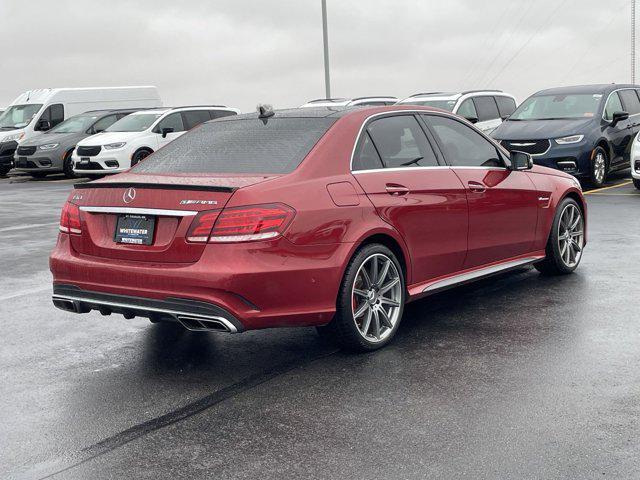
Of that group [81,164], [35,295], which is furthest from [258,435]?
[81,164]

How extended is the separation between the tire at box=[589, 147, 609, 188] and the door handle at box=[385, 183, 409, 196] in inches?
442

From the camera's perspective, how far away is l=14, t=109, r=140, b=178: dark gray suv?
25.2 m

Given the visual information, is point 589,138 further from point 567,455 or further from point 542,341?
point 567,455

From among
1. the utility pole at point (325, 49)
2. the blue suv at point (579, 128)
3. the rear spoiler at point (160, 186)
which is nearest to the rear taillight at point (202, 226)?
the rear spoiler at point (160, 186)

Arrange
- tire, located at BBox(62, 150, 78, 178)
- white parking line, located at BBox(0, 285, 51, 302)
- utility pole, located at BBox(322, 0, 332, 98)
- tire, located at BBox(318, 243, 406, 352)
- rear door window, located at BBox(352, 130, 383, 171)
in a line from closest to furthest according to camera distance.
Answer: tire, located at BBox(318, 243, 406, 352) < rear door window, located at BBox(352, 130, 383, 171) < white parking line, located at BBox(0, 285, 51, 302) < tire, located at BBox(62, 150, 78, 178) < utility pole, located at BBox(322, 0, 332, 98)

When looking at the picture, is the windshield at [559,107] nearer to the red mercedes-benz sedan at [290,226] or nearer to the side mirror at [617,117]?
the side mirror at [617,117]

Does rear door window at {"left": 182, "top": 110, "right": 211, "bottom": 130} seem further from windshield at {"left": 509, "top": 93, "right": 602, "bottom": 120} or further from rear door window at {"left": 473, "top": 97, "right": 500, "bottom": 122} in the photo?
windshield at {"left": 509, "top": 93, "right": 602, "bottom": 120}

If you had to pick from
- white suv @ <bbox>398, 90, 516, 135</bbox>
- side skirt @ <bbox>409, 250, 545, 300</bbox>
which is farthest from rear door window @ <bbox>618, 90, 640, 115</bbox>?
side skirt @ <bbox>409, 250, 545, 300</bbox>

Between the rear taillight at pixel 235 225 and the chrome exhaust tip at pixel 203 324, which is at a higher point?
the rear taillight at pixel 235 225

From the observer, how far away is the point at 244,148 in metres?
5.88

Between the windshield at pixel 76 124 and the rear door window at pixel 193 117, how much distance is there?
3433mm

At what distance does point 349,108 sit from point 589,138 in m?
11.1

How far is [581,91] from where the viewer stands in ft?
58.5

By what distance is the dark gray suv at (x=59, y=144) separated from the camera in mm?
25250
